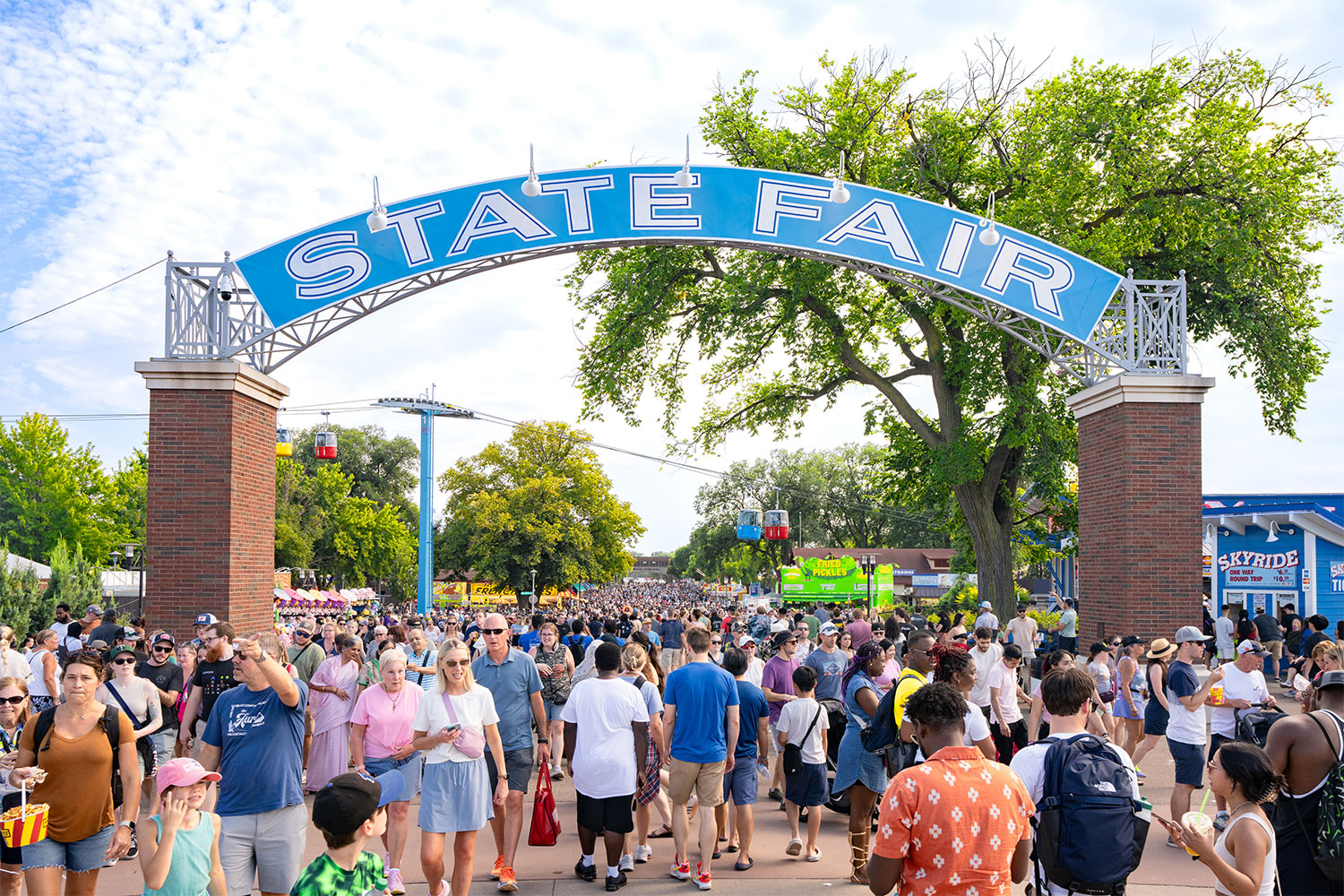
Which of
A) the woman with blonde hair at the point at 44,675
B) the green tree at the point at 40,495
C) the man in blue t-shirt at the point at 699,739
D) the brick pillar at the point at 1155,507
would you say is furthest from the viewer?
the green tree at the point at 40,495

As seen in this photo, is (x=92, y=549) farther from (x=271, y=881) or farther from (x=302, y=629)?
(x=271, y=881)

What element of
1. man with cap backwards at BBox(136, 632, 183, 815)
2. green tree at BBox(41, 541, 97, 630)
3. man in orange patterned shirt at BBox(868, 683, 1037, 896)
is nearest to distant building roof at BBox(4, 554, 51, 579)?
green tree at BBox(41, 541, 97, 630)

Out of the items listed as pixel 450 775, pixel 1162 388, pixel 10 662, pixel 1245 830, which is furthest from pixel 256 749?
pixel 1162 388

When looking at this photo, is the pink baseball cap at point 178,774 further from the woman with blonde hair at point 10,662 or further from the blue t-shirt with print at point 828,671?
the blue t-shirt with print at point 828,671

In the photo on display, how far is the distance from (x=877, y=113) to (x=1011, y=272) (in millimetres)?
8312

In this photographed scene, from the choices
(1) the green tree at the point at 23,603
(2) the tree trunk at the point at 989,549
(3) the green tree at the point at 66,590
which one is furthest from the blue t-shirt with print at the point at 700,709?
(3) the green tree at the point at 66,590

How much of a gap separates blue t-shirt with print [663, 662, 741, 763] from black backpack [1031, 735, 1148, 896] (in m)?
3.29

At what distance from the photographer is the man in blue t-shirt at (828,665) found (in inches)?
405

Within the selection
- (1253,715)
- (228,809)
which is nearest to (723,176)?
(1253,715)

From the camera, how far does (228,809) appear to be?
532cm

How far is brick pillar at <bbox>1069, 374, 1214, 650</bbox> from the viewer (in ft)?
41.7

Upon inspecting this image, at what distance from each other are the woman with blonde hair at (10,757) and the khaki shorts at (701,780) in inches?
164

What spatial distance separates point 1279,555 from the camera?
22.1 meters

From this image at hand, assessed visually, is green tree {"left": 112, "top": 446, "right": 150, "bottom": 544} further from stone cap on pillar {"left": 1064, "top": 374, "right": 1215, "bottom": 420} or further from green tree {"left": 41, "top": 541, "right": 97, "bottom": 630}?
stone cap on pillar {"left": 1064, "top": 374, "right": 1215, "bottom": 420}
